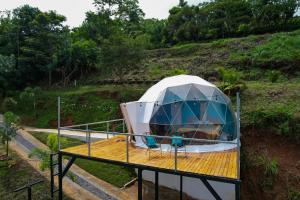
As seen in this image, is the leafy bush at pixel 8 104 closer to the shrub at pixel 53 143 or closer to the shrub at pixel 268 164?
the shrub at pixel 53 143

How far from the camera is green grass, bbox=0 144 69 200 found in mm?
15773

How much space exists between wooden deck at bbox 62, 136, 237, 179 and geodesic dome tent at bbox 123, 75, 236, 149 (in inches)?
44.1

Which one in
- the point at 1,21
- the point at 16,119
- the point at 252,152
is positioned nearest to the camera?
the point at 252,152

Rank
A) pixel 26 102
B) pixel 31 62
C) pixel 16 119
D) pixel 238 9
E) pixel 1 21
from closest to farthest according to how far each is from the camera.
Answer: pixel 16 119 → pixel 26 102 → pixel 31 62 → pixel 238 9 → pixel 1 21

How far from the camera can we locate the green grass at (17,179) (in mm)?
15773

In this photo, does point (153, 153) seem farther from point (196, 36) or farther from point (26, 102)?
point (196, 36)

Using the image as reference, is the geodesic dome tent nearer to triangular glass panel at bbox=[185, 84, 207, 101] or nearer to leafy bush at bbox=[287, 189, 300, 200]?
triangular glass panel at bbox=[185, 84, 207, 101]

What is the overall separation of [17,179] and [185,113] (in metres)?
10.4

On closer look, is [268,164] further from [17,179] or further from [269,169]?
[17,179]

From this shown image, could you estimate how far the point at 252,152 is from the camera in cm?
1495

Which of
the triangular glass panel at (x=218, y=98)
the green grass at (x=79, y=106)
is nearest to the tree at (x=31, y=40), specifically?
the green grass at (x=79, y=106)

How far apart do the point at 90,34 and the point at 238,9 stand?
2218cm

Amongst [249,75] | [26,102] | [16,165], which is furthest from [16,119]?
[249,75]

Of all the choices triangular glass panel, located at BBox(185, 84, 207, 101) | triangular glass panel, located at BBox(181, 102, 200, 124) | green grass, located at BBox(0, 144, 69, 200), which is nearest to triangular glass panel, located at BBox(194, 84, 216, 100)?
triangular glass panel, located at BBox(185, 84, 207, 101)
